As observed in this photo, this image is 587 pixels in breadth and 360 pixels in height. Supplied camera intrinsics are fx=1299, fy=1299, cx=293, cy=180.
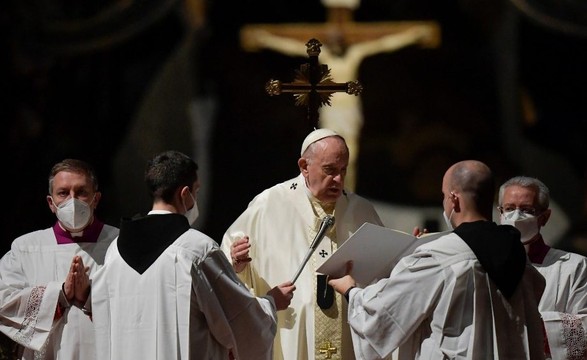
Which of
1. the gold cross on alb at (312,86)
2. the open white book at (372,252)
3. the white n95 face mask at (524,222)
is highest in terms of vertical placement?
the gold cross on alb at (312,86)

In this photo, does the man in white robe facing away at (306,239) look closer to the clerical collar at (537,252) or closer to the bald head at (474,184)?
the clerical collar at (537,252)

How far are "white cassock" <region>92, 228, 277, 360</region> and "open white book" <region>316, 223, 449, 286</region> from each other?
22.5 inches

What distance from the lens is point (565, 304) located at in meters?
7.93

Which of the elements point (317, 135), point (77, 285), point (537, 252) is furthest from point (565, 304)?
point (77, 285)

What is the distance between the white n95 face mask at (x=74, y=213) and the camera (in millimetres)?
7828

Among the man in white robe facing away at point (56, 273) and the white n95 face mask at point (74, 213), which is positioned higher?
the white n95 face mask at point (74, 213)

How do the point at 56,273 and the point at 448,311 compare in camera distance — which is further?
the point at 56,273

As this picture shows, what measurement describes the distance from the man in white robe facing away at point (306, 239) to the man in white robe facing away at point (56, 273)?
88 centimetres

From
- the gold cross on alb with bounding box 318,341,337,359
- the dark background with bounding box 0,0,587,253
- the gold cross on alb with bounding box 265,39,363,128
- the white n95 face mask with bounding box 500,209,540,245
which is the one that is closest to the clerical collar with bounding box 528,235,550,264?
the white n95 face mask with bounding box 500,209,540,245

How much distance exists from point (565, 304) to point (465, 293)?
156 centimetres

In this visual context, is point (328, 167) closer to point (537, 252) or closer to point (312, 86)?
point (312, 86)

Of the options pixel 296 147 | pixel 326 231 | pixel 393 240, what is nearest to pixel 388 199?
pixel 296 147

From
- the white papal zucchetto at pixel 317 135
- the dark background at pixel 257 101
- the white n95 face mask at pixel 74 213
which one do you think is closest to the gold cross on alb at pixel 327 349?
the white papal zucchetto at pixel 317 135

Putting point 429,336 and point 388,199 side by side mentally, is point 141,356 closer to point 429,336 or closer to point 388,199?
point 429,336
